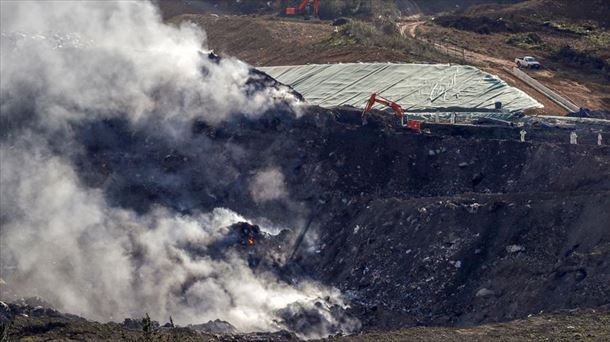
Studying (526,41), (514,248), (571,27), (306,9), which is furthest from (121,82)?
(306,9)

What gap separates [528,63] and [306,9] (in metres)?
28.0

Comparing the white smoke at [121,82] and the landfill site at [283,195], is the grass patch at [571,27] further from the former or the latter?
the white smoke at [121,82]

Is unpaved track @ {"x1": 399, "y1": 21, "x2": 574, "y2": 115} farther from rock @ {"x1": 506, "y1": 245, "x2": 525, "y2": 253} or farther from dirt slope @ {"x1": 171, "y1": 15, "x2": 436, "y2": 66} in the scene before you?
rock @ {"x1": 506, "y1": 245, "x2": 525, "y2": 253}

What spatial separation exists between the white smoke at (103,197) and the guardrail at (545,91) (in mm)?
13472

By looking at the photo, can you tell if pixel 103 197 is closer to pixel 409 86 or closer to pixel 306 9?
pixel 409 86

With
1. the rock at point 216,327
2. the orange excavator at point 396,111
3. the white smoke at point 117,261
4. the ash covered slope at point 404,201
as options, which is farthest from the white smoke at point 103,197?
the orange excavator at point 396,111

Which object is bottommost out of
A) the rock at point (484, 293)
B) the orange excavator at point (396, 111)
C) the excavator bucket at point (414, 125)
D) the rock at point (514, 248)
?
the rock at point (484, 293)

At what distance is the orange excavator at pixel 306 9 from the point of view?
95.1 meters

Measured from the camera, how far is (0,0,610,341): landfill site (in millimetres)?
43312

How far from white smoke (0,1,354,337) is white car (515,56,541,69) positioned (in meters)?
18.4

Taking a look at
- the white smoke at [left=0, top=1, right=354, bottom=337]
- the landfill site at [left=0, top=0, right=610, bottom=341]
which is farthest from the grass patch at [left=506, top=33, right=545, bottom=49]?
the white smoke at [left=0, top=1, right=354, bottom=337]

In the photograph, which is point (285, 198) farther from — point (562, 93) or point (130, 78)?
point (562, 93)

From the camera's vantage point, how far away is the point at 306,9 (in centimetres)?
9600

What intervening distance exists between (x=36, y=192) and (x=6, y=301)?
7.48m
